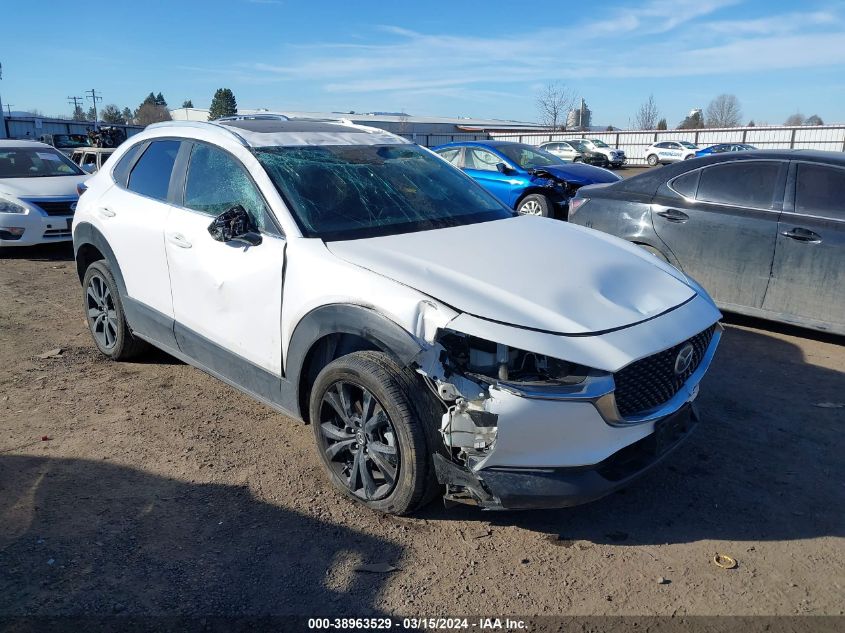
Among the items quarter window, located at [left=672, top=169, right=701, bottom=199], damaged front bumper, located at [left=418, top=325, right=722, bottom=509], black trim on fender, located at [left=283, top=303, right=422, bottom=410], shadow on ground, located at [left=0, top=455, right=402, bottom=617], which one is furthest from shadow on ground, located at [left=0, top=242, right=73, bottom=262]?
damaged front bumper, located at [left=418, top=325, right=722, bottom=509]

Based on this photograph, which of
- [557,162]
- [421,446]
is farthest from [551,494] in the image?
[557,162]

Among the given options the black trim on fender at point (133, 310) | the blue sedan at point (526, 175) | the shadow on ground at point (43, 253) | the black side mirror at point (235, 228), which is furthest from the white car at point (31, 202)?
the black side mirror at point (235, 228)

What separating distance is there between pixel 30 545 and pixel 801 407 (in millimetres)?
4580

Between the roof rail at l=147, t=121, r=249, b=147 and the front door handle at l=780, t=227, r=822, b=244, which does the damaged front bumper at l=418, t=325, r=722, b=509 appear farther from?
the front door handle at l=780, t=227, r=822, b=244

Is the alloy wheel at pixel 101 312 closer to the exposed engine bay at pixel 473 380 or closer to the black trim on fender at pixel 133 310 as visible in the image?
the black trim on fender at pixel 133 310

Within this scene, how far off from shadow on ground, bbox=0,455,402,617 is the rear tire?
155 centimetres

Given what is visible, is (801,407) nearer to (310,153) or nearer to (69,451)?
(310,153)

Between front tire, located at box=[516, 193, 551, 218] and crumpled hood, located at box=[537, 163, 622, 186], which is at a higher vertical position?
crumpled hood, located at box=[537, 163, 622, 186]

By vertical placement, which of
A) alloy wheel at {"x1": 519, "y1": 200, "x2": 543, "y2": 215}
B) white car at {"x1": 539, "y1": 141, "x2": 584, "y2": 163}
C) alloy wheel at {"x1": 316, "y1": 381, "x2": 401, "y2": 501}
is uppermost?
white car at {"x1": 539, "y1": 141, "x2": 584, "y2": 163}

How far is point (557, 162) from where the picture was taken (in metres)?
12.2

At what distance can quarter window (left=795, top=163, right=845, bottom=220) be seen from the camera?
17.7ft

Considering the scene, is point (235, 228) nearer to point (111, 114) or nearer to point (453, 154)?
point (453, 154)

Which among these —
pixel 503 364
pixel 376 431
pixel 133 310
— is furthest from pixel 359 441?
pixel 133 310

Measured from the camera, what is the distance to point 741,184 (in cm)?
595
